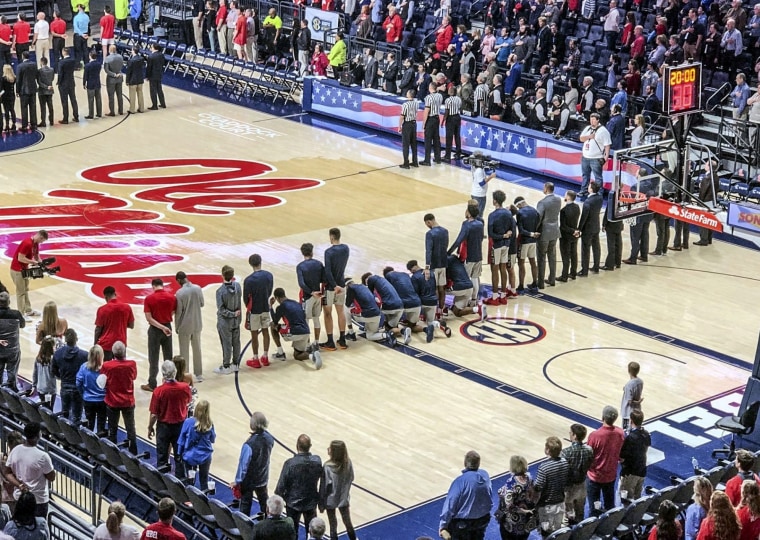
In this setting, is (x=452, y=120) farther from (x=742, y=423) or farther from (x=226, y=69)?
(x=742, y=423)

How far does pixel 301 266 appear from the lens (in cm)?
1920

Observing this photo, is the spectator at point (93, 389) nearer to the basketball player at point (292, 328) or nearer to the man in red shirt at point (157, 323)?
the man in red shirt at point (157, 323)

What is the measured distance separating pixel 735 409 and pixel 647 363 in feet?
5.98

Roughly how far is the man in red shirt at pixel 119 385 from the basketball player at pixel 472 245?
6842 millimetres

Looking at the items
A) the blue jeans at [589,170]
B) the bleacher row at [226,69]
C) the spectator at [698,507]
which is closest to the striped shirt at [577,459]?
the spectator at [698,507]

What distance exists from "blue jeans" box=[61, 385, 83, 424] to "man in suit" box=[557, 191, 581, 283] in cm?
952

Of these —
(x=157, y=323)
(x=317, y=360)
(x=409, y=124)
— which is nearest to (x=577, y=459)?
(x=317, y=360)

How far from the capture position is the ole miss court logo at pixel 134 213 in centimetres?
2264

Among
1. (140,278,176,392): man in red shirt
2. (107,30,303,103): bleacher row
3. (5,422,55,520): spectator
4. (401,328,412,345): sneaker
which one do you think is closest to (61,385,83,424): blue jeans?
(140,278,176,392): man in red shirt

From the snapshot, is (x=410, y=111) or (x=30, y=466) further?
(x=410, y=111)

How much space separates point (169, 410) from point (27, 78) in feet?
59.2

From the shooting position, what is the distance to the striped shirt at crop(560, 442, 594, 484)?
13852mm

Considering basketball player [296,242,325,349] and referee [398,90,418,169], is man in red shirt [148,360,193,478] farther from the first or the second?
referee [398,90,418,169]

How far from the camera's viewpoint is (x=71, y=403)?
Answer: 1612 cm
